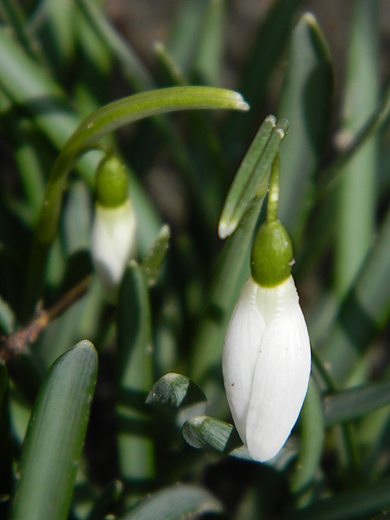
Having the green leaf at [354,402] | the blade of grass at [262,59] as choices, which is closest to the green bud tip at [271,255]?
the green leaf at [354,402]

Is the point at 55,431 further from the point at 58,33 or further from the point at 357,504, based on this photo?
the point at 58,33

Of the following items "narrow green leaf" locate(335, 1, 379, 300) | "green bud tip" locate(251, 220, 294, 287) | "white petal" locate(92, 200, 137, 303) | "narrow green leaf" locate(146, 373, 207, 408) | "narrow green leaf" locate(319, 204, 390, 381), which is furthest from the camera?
"narrow green leaf" locate(335, 1, 379, 300)

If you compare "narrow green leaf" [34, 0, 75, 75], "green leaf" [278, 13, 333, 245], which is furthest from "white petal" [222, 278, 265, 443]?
"narrow green leaf" [34, 0, 75, 75]

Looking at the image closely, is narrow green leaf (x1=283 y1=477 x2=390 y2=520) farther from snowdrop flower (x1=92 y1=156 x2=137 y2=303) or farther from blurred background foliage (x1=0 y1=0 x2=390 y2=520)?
snowdrop flower (x1=92 y1=156 x2=137 y2=303)

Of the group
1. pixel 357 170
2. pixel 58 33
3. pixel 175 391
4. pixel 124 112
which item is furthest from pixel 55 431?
pixel 58 33

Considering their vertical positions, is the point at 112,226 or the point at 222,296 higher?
the point at 112,226

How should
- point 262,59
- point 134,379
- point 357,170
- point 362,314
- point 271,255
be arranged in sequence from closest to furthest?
point 271,255, point 134,379, point 362,314, point 357,170, point 262,59

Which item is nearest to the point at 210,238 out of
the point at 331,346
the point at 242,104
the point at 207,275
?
the point at 207,275
